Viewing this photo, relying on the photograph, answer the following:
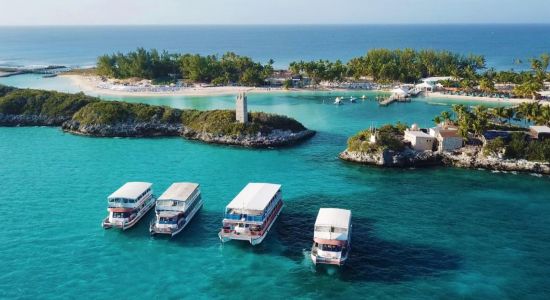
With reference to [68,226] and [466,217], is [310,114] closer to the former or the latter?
[466,217]

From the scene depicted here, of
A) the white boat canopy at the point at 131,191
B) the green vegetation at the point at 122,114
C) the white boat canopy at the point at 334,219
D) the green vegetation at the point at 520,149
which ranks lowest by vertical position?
the white boat canopy at the point at 334,219

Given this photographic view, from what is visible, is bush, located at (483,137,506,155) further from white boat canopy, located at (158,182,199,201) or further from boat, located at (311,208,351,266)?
white boat canopy, located at (158,182,199,201)

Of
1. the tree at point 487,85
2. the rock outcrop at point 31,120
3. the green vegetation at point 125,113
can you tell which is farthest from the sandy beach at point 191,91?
the tree at point 487,85

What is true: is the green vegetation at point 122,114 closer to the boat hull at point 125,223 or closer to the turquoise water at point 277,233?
the turquoise water at point 277,233

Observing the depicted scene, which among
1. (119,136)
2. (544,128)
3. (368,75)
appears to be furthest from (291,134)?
(368,75)

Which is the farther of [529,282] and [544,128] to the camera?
[544,128]

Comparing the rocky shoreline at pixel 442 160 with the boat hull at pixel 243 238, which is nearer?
the boat hull at pixel 243 238

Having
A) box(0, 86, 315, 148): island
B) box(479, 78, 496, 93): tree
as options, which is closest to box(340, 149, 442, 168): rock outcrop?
box(0, 86, 315, 148): island
